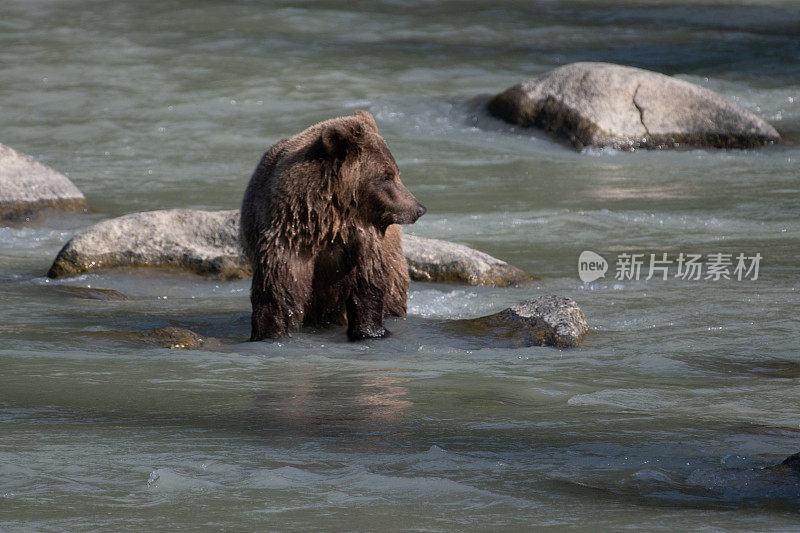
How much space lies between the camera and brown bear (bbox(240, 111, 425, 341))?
24.7 feet

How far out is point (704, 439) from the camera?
5.06m

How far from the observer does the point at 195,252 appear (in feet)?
32.4

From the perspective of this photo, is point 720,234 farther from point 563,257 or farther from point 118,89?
point 118,89

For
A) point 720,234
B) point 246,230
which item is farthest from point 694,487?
point 720,234

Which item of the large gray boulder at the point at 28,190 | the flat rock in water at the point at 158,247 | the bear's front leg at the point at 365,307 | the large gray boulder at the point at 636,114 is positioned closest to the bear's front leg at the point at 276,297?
the bear's front leg at the point at 365,307

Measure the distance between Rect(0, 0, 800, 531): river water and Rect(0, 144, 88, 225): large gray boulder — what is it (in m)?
0.34

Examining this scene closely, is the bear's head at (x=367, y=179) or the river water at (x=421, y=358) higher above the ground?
the bear's head at (x=367, y=179)

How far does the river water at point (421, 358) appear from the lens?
173 inches

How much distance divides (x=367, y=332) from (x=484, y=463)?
309 centimetres

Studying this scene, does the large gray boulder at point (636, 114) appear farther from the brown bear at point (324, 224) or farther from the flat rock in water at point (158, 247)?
the brown bear at point (324, 224)

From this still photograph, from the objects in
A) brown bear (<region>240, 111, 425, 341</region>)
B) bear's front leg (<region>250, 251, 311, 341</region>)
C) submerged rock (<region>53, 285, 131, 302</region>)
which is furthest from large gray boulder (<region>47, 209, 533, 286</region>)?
bear's front leg (<region>250, 251, 311, 341</region>)

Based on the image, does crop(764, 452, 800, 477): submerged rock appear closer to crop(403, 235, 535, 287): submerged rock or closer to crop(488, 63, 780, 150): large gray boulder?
crop(403, 235, 535, 287): submerged rock

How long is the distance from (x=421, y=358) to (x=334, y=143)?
144 centimetres

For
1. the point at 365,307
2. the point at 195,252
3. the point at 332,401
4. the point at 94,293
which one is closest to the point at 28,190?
the point at 195,252
